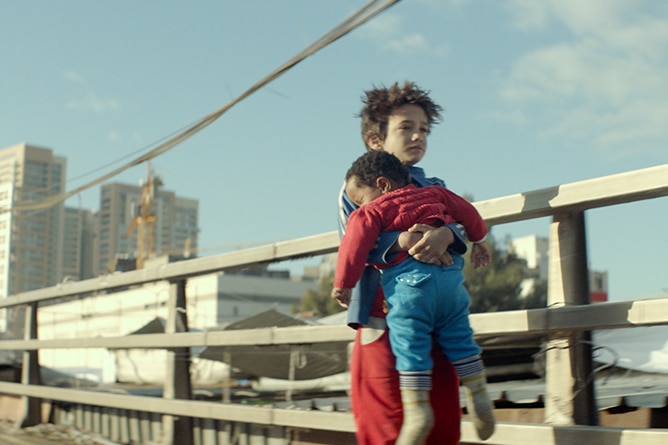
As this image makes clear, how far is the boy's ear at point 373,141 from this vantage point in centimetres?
309

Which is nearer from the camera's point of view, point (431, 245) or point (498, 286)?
point (431, 245)

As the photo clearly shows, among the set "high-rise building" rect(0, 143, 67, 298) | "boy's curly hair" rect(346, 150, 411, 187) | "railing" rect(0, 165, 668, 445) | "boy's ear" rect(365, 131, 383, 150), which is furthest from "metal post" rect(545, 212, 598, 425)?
"high-rise building" rect(0, 143, 67, 298)

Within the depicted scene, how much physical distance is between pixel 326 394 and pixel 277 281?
11218cm

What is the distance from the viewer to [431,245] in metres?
2.44

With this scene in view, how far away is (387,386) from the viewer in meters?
2.58

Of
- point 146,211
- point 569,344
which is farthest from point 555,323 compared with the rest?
point 146,211

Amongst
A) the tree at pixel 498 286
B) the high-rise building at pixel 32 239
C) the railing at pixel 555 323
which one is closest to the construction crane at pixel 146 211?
the tree at pixel 498 286

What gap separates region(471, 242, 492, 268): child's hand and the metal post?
221 mm

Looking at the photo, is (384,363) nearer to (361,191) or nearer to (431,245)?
(431,245)

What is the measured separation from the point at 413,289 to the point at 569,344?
2.20ft

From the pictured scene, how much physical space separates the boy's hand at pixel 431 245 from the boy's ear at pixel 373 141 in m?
0.67

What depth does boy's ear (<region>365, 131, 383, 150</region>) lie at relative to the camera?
3.09m

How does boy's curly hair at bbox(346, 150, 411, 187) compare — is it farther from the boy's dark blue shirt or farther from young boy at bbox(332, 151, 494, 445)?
the boy's dark blue shirt

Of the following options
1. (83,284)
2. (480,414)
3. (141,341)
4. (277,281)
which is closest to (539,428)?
(480,414)
